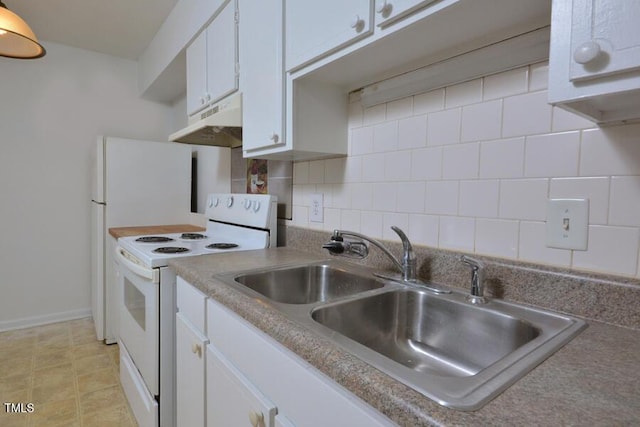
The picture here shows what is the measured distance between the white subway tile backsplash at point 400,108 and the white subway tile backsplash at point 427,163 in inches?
5.9

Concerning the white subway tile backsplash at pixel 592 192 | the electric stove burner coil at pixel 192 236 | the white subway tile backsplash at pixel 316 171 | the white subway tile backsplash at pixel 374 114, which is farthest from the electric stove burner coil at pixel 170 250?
the white subway tile backsplash at pixel 592 192

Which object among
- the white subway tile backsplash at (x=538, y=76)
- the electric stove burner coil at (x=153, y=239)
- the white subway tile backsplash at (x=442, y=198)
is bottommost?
the electric stove burner coil at (x=153, y=239)

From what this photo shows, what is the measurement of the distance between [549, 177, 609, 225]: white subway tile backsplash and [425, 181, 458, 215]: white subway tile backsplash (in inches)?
11.3

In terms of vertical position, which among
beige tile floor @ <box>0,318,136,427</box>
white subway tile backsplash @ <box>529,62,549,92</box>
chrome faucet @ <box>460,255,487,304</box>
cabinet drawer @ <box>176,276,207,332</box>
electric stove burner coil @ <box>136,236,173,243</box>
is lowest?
beige tile floor @ <box>0,318,136,427</box>

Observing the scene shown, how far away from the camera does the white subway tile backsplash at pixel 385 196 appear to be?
1.28 metres

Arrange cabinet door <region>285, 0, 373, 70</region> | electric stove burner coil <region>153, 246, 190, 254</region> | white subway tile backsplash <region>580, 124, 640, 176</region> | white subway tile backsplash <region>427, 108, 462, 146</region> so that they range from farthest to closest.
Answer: electric stove burner coil <region>153, 246, 190, 254</region>
white subway tile backsplash <region>427, 108, 462, 146</region>
cabinet door <region>285, 0, 373, 70</region>
white subway tile backsplash <region>580, 124, 640, 176</region>

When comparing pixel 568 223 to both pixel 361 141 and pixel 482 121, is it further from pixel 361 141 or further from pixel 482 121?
pixel 361 141

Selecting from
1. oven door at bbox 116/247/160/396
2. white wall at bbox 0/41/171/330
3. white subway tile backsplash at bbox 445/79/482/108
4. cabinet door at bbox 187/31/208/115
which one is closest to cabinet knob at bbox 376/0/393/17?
white subway tile backsplash at bbox 445/79/482/108

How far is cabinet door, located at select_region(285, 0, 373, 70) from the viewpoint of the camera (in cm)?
97

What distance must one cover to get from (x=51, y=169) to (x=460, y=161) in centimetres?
339

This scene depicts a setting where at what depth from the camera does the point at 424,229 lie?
3.87ft

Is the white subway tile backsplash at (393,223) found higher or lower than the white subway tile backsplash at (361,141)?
lower

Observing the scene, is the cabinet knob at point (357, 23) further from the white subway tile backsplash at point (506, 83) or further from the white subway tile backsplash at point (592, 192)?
the white subway tile backsplash at point (592, 192)

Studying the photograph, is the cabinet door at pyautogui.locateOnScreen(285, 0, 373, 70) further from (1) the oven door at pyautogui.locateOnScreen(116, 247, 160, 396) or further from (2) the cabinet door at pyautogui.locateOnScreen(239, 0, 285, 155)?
(1) the oven door at pyautogui.locateOnScreen(116, 247, 160, 396)
